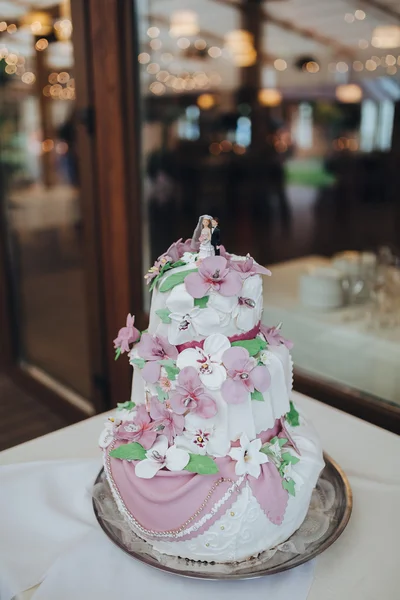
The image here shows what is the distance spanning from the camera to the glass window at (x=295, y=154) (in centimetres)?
212

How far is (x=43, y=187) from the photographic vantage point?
3002 mm

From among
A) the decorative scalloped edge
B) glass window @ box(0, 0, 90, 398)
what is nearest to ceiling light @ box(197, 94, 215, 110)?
glass window @ box(0, 0, 90, 398)

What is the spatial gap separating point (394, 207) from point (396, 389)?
6.35 m

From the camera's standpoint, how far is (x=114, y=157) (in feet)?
7.44

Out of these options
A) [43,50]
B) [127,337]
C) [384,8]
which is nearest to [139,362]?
[127,337]

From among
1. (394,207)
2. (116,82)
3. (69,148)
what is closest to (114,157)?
(116,82)

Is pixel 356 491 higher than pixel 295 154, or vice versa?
pixel 295 154

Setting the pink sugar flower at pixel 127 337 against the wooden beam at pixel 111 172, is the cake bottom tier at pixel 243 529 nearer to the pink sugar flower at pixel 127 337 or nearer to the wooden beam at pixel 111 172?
the pink sugar flower at pixel 127 337

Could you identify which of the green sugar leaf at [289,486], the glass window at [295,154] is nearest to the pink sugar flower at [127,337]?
the green sugar leaf at [289,486]

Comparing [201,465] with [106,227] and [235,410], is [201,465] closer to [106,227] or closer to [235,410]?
[235,410]

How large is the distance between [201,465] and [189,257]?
34 centimetres

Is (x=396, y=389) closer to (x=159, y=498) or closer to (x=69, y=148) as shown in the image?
(x=159, y=498)

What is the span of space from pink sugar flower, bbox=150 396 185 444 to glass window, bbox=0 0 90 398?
1.77 meters

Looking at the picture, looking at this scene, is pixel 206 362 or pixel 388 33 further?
pixel 388 33
